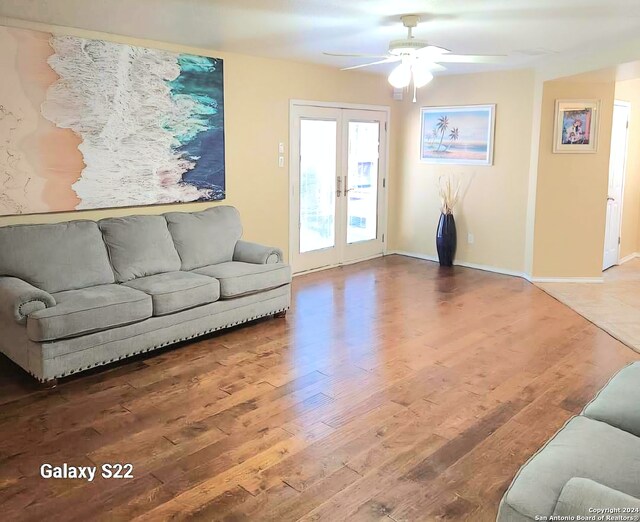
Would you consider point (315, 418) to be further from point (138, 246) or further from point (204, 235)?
point (204, 235)

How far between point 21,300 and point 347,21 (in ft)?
9.08

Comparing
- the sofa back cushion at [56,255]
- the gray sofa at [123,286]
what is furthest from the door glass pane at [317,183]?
the sofa back cushion at [56,255]

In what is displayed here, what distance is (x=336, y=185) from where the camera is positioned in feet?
22.2

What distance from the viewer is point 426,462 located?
2.75 m

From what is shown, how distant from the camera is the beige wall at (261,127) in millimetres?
5598

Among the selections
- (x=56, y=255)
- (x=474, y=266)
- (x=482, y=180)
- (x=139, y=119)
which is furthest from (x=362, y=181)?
(x=56, y=255)

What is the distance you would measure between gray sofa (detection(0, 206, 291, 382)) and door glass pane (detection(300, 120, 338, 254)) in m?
1.42

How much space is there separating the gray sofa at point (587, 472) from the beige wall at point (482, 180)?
4503 millimetres

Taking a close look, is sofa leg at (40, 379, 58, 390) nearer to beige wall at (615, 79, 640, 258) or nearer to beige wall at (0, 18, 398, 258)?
beige wall at (0, 18, 398, 258)

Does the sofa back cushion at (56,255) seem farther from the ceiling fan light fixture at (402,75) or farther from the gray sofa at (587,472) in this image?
the gray sofa at (587,472)

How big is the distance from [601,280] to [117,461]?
5468mm

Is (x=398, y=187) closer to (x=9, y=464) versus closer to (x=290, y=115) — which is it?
(x=290, y=115)

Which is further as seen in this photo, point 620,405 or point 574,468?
point 620,405

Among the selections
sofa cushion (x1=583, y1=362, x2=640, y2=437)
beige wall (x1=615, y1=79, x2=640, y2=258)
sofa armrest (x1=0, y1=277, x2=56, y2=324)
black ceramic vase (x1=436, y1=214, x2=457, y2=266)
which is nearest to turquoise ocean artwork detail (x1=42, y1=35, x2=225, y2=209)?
sofa armrest (x1=0, y1=277, x2=56, y2=324)
